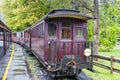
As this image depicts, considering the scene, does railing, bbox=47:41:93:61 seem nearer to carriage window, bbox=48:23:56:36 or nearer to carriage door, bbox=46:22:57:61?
carriage door, bbox=46:22:57:61

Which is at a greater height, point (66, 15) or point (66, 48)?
point (66, 15)

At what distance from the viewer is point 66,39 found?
41.9ft

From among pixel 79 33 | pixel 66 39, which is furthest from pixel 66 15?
pixel 79 33

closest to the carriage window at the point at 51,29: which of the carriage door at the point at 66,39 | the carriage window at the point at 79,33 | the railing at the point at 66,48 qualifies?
the carriage door at the point at 66,39

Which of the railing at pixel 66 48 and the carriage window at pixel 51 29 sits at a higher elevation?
the carriage window at pixel 51 29

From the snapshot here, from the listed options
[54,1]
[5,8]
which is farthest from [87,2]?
[5,8]

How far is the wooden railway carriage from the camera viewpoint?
38.7 ft

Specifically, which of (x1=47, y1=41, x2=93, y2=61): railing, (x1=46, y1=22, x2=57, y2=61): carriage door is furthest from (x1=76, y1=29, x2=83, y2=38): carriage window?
(x1=46, y1=22, x2=57, y2=61): carriage door

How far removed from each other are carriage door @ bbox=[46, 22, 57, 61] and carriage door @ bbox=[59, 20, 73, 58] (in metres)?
0.33

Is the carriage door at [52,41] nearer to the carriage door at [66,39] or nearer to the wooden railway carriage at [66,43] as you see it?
the wooden railway carriage at [66,43]

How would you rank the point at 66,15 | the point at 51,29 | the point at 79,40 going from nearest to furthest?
the point at 66,15
the point at 51,29
the point at 79,40

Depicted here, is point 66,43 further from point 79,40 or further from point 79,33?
point 79,33

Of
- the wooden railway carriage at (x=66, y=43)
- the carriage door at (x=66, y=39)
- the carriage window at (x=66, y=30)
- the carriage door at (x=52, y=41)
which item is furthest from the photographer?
the carriage window at (x=66, y=30)

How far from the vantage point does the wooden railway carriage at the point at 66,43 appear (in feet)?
38.7
